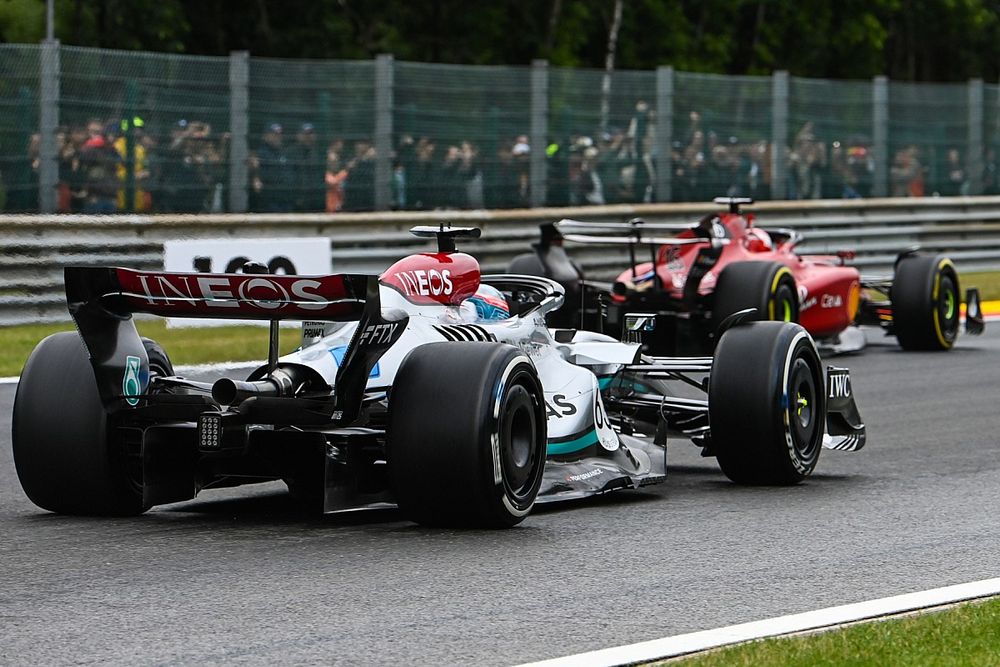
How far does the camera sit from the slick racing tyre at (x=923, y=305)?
1680 centimetres

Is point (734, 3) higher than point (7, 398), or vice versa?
point (734, 3)

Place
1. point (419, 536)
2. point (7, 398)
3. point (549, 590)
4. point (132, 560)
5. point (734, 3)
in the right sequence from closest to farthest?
point (549, 590)
point (132, 560)
point (419, 536)
point (7, 398)
point (734, 3)

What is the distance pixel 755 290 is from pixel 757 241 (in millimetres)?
1432

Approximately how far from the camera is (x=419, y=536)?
7230 millimetres

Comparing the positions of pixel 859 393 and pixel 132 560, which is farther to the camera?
pixel 859 393

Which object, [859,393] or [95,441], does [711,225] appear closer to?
[859,393]

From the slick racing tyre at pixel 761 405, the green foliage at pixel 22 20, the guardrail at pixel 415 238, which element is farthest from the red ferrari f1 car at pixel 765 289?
the green foliage at pixel 22 20

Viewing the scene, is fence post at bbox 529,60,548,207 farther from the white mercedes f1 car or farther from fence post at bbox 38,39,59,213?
the white mercedes f1 car

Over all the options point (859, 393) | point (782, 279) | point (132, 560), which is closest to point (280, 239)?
point (782, 279)

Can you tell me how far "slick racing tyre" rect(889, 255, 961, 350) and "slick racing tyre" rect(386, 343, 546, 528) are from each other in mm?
10107

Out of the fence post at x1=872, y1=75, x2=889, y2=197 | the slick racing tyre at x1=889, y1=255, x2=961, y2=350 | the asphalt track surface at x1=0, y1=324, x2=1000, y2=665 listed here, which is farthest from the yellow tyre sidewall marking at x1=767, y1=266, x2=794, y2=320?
the fence post at x1=872, y1=75, x2=889, y2=197

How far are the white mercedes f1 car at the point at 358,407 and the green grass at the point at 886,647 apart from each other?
74.0 inches

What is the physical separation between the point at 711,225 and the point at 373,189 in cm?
487

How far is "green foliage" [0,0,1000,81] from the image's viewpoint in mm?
35812
